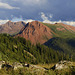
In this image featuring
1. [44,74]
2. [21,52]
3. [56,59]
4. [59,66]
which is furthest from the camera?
[56,59]

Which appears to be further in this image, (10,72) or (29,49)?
(29,49)

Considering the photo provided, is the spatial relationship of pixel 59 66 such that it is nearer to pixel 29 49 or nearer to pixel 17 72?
pixel 17 72

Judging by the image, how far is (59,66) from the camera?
1109 inches

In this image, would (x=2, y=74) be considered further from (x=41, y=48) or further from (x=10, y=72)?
(x=41, y=48)

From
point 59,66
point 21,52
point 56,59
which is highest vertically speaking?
point 59,66

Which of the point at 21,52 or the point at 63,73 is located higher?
the point at 63,73

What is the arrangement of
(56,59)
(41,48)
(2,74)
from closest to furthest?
(2,74), (56,59), (41,48)

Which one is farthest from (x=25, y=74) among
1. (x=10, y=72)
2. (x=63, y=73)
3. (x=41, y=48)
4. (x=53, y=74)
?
(x=41, y=48)

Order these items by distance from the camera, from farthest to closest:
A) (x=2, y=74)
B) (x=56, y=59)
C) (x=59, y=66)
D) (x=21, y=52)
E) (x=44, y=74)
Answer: (x=56, y=59) → (x=21, y=52) → (x=59, y=66) → (x=44, y=74) → (x=2, y=74)

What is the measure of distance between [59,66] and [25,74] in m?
11.8

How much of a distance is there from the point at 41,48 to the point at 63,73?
447ft

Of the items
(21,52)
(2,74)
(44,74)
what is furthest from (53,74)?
(21,52)

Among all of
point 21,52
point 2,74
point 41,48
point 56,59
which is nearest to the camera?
point 2,74

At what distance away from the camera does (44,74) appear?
21078 millimetres
